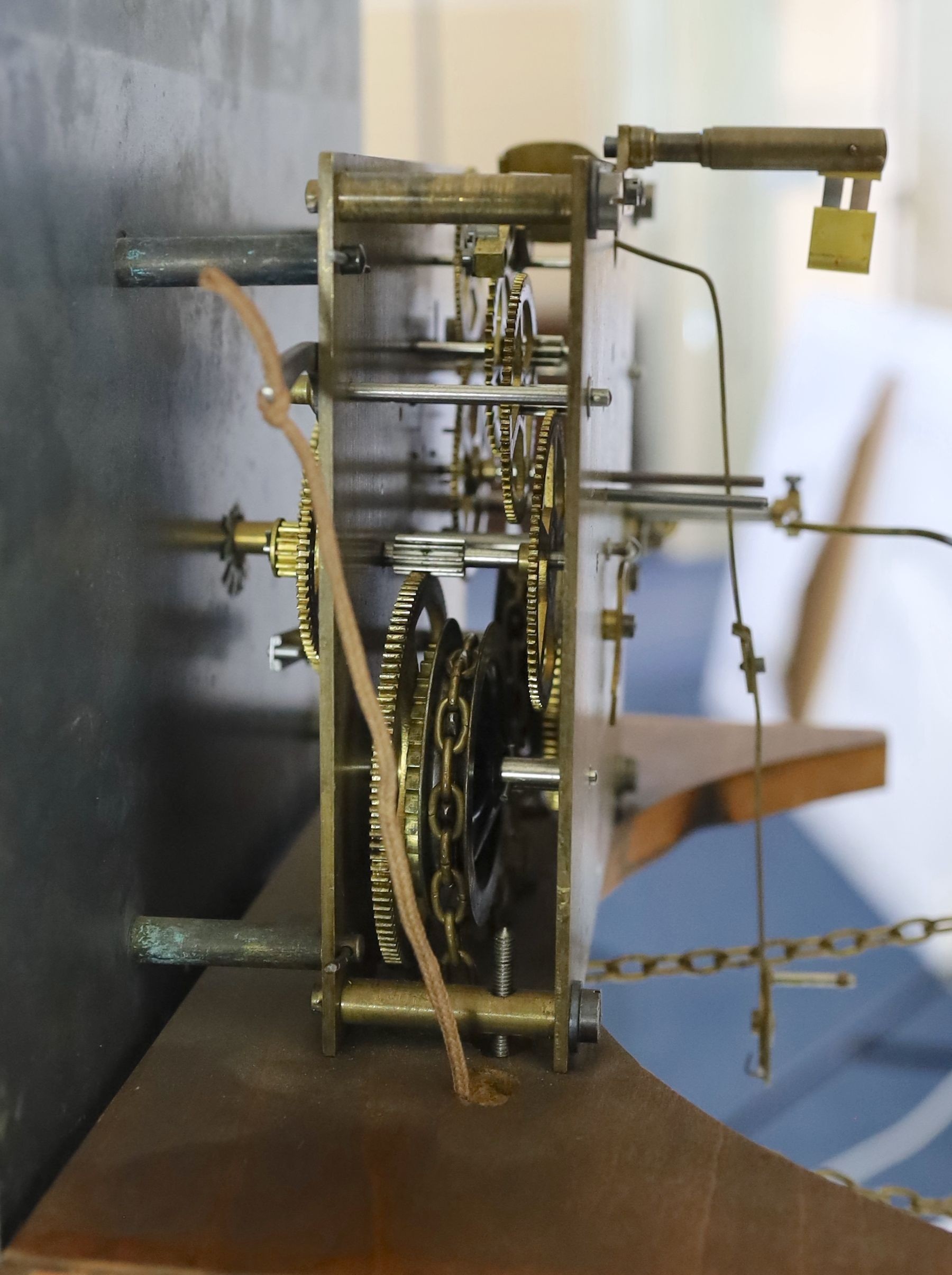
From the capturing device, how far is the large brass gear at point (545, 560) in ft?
2.96

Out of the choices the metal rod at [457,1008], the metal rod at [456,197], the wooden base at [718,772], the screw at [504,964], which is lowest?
the wooden base at [718,772]

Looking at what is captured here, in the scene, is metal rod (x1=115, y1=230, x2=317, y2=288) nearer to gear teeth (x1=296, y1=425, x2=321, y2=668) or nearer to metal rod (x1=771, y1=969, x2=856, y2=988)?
gear teeth (x1=296, y1=425, x2=321, y2=668)

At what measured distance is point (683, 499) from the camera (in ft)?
3.87

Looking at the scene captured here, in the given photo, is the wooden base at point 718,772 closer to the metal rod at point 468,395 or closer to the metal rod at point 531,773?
the metal rod at point 531,773

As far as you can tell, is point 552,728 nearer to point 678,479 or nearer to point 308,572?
point 678,479

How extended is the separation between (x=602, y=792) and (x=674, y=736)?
0.49 m

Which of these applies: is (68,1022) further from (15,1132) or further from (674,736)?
(674,736)

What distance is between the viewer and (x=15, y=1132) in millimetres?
736

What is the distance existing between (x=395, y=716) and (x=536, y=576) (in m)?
0.13

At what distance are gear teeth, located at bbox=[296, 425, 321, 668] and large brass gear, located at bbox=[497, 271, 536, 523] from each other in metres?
0.14

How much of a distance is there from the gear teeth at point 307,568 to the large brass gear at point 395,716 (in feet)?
0.16

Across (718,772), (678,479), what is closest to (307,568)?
(678,479)

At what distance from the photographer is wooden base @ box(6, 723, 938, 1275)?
69 cm

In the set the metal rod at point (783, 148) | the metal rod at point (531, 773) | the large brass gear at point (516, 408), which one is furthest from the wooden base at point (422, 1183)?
the metal rod at point (783, 148)
